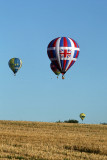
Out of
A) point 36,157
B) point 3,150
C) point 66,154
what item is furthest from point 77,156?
point 3,150

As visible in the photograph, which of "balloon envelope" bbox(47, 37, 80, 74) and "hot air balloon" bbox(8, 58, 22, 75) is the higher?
"hot air balloon" bbox(8, 58, 22, 75)

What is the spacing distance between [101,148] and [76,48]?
20949 millimetres

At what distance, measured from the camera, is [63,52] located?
146ft

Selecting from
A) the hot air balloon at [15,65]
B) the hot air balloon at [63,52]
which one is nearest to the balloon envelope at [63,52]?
→ the hot air balloon at [63,52]

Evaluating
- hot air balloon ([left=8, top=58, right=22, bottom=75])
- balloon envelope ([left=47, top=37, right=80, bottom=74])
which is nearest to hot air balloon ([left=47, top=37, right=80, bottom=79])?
balloon envelope ([left=47, top=37, right=80, bottom=74])

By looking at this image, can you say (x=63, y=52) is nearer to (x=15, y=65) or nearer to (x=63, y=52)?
(x=63, y=52)

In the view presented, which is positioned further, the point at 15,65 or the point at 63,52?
the point at 15,65

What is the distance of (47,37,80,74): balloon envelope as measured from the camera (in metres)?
44.2

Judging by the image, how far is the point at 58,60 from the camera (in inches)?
1777

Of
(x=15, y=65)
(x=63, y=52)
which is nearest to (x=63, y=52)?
(x=63, y=52)

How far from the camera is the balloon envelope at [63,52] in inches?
1740

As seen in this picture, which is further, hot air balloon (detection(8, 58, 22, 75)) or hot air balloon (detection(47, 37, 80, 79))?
hot air balloon (detection(8, 58, 22, 75))

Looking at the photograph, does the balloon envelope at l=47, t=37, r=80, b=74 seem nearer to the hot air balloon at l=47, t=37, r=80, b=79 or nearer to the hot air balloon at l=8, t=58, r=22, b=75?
the hot air balloon at l=47, t=37, r=80, b=79

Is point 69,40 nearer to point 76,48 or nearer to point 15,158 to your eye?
point 76,48
